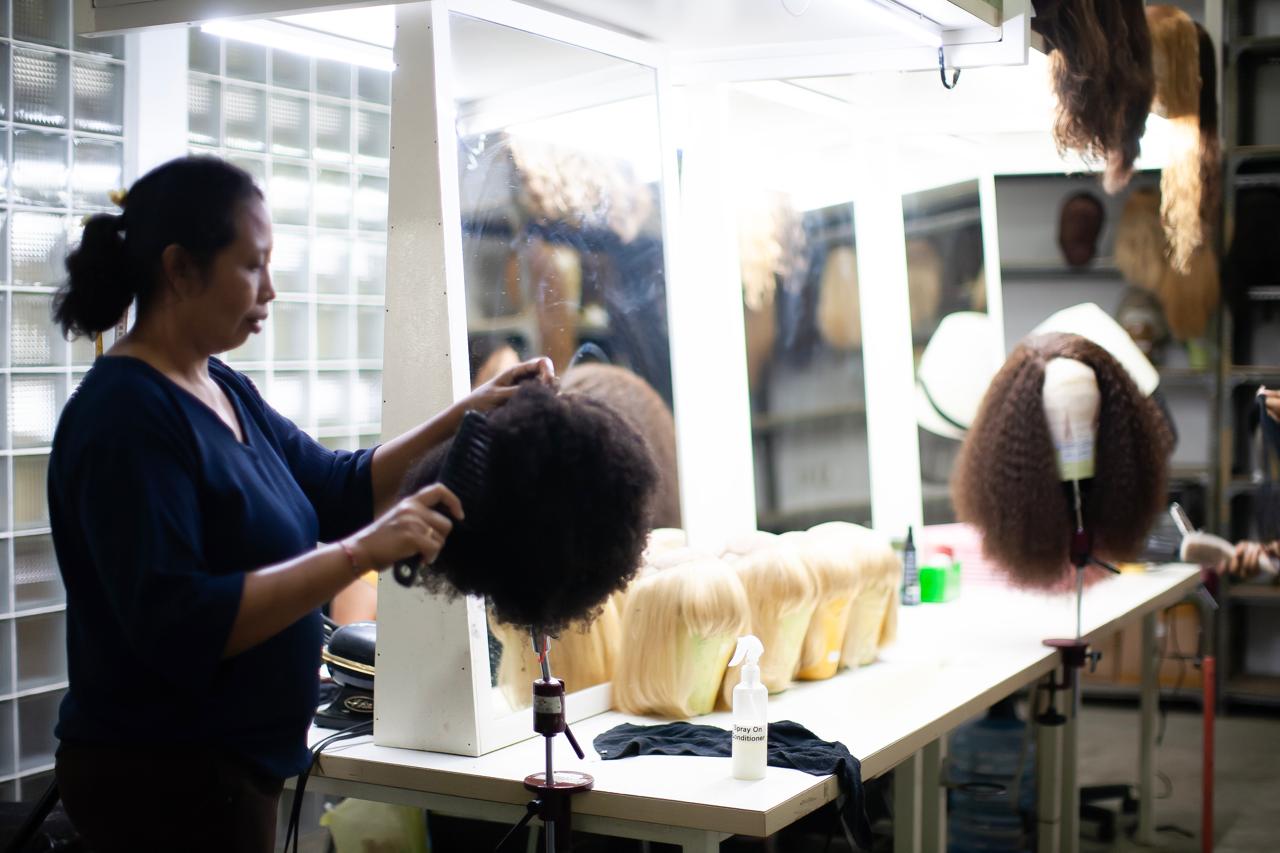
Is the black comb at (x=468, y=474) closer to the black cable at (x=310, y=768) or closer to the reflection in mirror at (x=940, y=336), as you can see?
the black cable at (x=310, y=768)

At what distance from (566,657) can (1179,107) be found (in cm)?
291

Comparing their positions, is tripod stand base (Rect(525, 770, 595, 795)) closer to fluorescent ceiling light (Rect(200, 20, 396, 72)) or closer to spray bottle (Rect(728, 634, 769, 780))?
spray bottle (Rect(728, 634, 769, 780))

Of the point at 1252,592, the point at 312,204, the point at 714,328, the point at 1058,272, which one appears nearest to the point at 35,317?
the point at 312,204

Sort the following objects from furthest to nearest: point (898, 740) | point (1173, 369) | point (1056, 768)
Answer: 1. point (1173, 369)
2. point (1056, 768)
3. point (898, 740)

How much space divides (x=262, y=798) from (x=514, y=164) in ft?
3.97

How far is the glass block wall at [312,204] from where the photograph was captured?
3.36 meters

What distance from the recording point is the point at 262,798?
1.63 m

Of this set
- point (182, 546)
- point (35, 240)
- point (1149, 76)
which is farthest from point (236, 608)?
point (1149, 76)

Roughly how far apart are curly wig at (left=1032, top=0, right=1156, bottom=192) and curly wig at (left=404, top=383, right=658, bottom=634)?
6.42 feet

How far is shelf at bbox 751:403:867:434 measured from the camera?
3443 millimetres

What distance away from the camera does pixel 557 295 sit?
2.49 meters

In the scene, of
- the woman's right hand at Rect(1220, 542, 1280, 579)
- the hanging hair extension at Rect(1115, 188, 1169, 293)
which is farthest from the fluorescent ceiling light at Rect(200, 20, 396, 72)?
the hanging hair extension at Rect(1115, 188, 1169, 293)

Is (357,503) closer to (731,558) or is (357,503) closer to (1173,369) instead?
(731,558)

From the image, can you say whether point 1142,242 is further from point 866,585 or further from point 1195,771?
point 866,585
